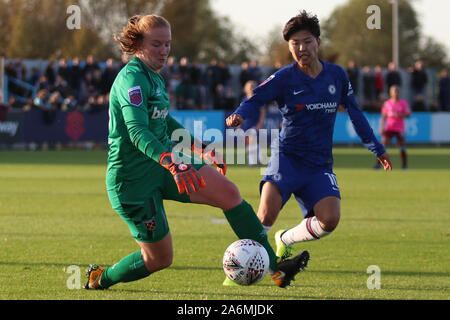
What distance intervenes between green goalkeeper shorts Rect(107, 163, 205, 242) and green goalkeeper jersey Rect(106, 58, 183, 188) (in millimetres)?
43

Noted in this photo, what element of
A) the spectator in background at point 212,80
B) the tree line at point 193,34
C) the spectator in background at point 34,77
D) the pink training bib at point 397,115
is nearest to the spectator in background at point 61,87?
the spectator in background at point 34,77

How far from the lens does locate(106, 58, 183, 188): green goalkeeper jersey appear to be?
5.62 meters

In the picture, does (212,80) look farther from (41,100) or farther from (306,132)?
(306,132)

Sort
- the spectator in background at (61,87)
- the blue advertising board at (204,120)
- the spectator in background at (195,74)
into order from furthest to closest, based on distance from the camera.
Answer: the spectator in background at (195,74), the blue advertising board at (204,120), the spectator in background at (61,87)

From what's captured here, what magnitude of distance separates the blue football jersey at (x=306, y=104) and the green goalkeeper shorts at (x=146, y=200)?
1.43m

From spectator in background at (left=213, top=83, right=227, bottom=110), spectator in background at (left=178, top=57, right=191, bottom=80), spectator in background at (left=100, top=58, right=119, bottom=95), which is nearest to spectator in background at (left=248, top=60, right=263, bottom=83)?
spectator in background at (left=213, top=83, right=227, bottom=110)

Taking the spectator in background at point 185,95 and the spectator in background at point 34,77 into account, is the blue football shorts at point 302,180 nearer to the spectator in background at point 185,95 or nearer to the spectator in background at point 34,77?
the spectator in background at point 185,95

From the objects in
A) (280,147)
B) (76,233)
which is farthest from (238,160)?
(280,147)

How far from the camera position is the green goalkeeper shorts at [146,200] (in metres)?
5.91

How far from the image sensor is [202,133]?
3041 cm

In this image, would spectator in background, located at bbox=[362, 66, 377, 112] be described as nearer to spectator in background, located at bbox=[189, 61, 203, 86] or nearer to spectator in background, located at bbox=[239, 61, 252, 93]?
spectator in background, located at bbox=[239, 61, 252, 93]

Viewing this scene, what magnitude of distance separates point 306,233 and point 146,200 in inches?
77.8

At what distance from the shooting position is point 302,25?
274 inches

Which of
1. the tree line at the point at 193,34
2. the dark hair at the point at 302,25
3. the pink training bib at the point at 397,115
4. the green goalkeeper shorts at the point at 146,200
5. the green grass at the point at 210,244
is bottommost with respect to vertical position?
the green grass at the point at 210,244
